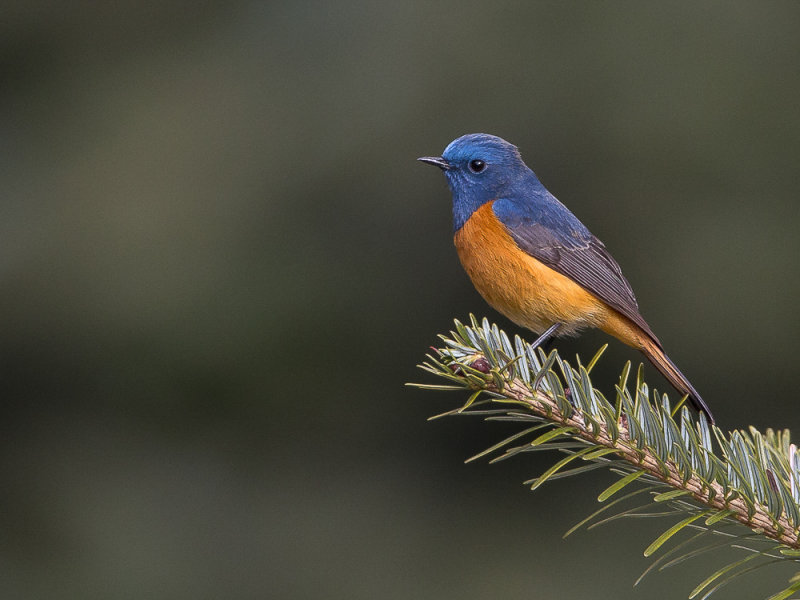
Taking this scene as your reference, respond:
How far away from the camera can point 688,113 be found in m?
5.66

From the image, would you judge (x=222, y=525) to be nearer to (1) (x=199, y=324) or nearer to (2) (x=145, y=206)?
(1) (x=199, y=324)

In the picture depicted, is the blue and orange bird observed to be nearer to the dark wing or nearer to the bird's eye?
the dark wing

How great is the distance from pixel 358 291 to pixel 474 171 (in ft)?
5.69

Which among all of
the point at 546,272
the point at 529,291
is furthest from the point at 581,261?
the point at 529,291

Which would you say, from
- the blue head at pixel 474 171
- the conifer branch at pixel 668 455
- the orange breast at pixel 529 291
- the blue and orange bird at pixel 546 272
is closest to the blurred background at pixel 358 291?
the blue head at pixel 474 171

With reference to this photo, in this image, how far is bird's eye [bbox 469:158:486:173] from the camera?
13.6 feet

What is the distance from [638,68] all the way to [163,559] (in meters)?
4.08

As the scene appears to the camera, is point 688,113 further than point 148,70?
No

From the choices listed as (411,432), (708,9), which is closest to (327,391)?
(411,432)

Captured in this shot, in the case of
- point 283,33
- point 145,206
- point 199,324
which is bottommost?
point 199,324

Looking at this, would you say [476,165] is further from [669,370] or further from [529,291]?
[669,370]

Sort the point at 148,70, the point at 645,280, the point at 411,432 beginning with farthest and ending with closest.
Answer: the point at 148,70 → the point at 411,432 → the point at 645,280

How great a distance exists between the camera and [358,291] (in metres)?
5.70

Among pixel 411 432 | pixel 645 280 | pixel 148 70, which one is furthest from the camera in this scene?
pixel 148 70
